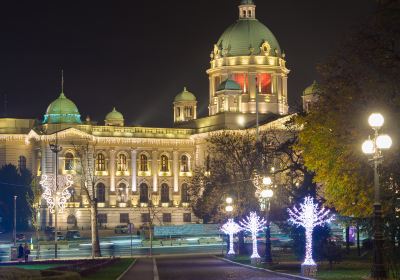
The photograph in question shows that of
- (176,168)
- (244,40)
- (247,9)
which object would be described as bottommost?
(176,168)

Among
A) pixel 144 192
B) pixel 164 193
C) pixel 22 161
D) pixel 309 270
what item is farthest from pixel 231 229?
pixel 164 193

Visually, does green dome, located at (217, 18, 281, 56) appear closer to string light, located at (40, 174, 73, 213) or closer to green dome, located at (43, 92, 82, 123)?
green dome, located at (43, 92, 82, 123)

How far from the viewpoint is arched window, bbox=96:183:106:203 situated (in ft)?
543

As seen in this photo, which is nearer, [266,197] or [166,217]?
[266,197]

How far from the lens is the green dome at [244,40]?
169000 millimetres

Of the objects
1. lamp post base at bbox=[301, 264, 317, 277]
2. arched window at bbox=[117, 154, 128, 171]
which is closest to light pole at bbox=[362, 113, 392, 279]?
lamp post base at bbox=[301, 264, 317, 277]

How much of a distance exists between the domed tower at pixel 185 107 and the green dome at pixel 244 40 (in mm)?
12551

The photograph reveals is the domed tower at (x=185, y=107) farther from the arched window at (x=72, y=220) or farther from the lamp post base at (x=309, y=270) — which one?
the lamp post base at (x=309, y=270)

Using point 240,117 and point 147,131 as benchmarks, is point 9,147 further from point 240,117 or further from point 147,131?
point 240,117

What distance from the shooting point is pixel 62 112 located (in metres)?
162

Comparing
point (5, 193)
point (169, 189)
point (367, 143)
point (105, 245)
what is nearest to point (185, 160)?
point (169, 189)

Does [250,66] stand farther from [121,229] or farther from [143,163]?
[121,229]

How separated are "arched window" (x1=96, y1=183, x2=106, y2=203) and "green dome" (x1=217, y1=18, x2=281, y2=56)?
27.3 m

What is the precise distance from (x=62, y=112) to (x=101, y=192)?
45.0 ft
